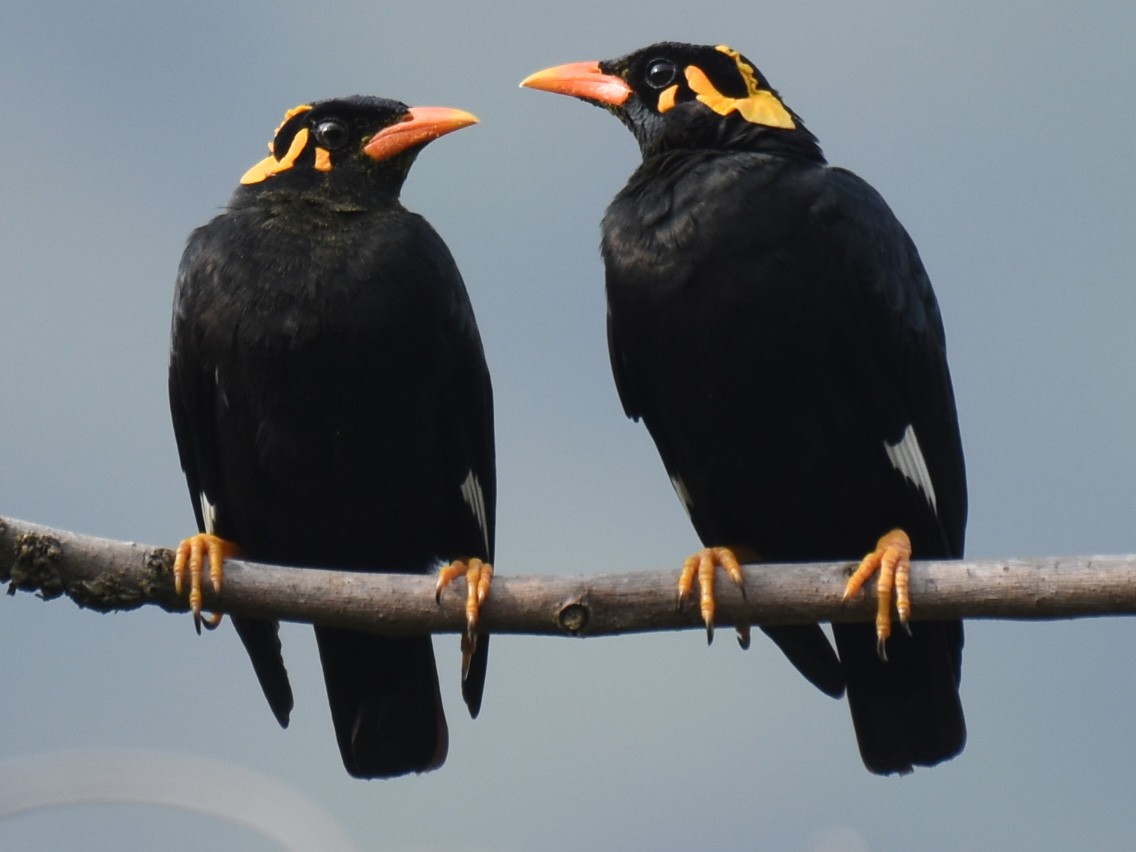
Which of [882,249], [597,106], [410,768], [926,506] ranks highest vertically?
[597,106]

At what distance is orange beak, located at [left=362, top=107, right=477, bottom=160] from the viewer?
5.03m

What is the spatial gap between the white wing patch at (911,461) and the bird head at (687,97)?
0.97 metres

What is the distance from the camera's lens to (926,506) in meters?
4.32

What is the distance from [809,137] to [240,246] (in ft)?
5.81

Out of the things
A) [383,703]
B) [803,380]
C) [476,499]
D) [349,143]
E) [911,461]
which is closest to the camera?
[803,380]

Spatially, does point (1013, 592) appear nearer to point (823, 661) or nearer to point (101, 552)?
point (823, 661)

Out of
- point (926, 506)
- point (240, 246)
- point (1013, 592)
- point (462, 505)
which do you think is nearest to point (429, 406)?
point (462, 505)

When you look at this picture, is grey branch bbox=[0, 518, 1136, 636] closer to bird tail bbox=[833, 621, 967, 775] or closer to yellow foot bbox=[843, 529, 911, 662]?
yellow foot bbox=[843, 529, 911, 662]

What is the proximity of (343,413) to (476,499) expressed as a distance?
522mm

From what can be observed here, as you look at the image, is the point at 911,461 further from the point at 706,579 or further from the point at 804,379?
the point at 706,579

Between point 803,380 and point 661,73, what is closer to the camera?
point 803,380

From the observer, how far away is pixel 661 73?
5.02 metres

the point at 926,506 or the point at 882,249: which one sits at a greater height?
the point at 882,249

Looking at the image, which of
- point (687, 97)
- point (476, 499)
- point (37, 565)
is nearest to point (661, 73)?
point (687, 97)
